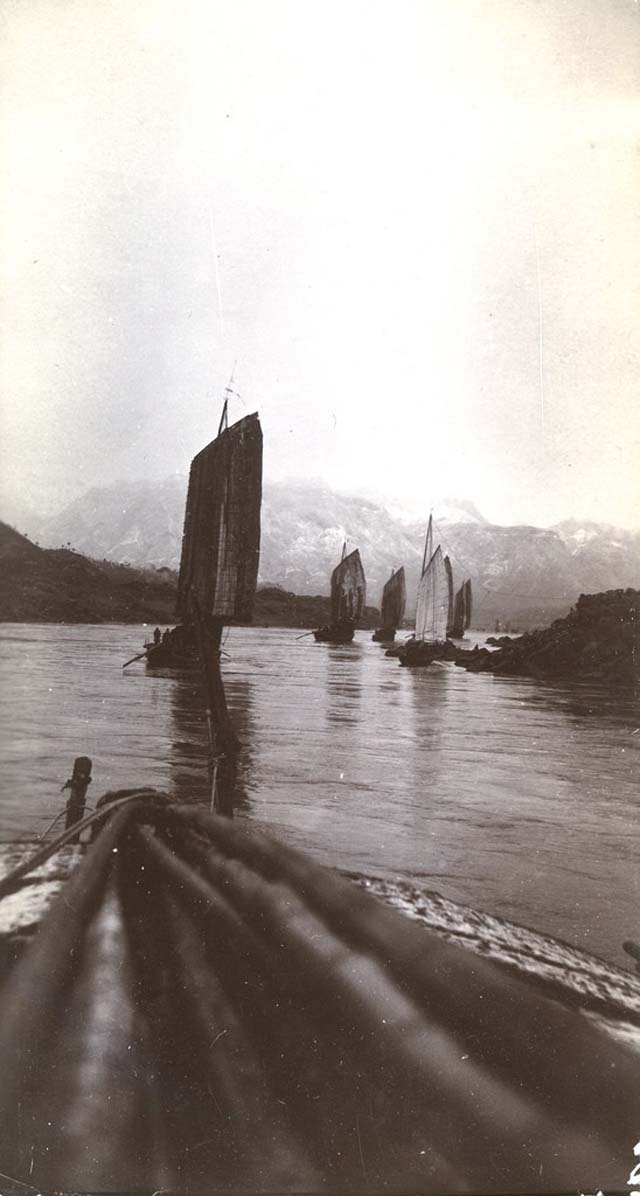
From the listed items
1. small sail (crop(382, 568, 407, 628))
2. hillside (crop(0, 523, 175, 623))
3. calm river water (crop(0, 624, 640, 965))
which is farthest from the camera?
small sail (crop(382, 568, 407, 628))

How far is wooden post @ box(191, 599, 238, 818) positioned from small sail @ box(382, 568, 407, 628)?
0.53m

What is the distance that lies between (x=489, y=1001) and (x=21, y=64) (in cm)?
271

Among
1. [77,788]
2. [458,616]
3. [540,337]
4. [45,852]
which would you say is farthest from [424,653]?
[45,852]

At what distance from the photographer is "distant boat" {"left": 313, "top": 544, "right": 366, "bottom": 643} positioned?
2387 millimetres

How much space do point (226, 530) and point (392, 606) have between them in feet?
1.90

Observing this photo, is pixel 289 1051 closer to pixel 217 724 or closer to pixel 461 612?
pixel 217 724

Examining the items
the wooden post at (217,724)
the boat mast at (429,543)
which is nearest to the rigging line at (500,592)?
the boat mast at (429,543)

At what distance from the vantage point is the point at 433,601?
99.7 inches

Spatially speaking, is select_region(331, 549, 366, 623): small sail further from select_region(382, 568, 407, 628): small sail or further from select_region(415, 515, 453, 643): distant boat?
select_region(415, 515, 453, 643): distant boat

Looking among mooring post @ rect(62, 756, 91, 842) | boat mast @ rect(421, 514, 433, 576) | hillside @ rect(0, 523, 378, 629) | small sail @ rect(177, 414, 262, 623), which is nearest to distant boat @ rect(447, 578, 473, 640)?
boat mast @ rect(421, 514, 433, 576)

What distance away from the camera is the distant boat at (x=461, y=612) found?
8.40 feet

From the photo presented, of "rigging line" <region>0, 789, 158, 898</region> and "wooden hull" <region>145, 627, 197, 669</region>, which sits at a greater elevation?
"wooden hull" <region>145, 627, 197, 669</region>

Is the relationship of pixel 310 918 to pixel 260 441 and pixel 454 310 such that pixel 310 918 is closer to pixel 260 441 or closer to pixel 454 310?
pixel 260 441

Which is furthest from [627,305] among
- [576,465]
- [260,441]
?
[260,441]
